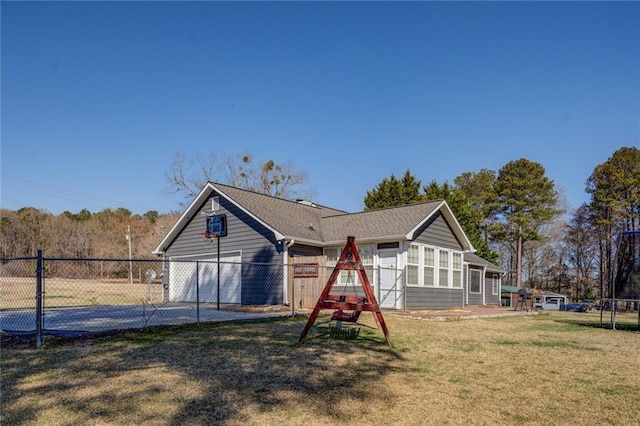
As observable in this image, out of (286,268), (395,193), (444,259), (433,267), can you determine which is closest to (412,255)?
(433,267)

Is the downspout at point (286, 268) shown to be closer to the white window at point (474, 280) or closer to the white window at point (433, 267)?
the white window at point (433, 267)

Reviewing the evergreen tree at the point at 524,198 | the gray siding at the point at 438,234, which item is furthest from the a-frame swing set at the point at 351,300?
the evergreen tree at the point at 524,198

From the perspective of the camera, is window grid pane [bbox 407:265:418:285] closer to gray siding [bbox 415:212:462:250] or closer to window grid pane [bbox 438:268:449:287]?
gray siding [bbox 415:212:462:250]

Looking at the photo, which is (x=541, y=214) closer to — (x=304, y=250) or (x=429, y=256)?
(x=429, y=256)

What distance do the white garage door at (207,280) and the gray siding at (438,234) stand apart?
278 inches

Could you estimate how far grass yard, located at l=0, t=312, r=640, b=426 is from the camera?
13.4 feet

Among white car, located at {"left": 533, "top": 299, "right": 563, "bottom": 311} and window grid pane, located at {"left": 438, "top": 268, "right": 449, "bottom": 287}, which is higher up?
window grid pane, located at {"left": 438, "top": 268, "right": 449, "bottom": 287}

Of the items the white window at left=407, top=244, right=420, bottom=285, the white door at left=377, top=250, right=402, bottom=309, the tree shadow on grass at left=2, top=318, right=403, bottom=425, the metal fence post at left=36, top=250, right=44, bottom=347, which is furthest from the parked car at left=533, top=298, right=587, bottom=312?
the metal fence post at left=36, top=250, right=44, bottom=347

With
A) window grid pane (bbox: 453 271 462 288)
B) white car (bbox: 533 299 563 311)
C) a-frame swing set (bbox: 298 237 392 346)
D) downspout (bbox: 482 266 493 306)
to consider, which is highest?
a-frame swing set (bbox: 298 237 392 346)

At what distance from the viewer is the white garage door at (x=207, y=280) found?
1744 centimetres

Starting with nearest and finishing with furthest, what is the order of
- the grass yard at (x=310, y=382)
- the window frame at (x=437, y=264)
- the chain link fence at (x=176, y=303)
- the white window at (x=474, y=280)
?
1. the grass yard at (x=310, y=382)
2. the chain link fence at (x=176, y=303)
3. the window frame at (x=437, y=264)
4. the white window at (x=474, y=280)

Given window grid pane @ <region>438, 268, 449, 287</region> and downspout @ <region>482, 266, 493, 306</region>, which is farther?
downspout @ <region>482, 266, 493, 306</region>

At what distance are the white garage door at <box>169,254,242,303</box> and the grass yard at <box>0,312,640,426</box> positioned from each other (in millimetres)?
8860

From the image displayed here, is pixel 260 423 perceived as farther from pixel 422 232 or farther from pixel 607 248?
pixel 607 248
